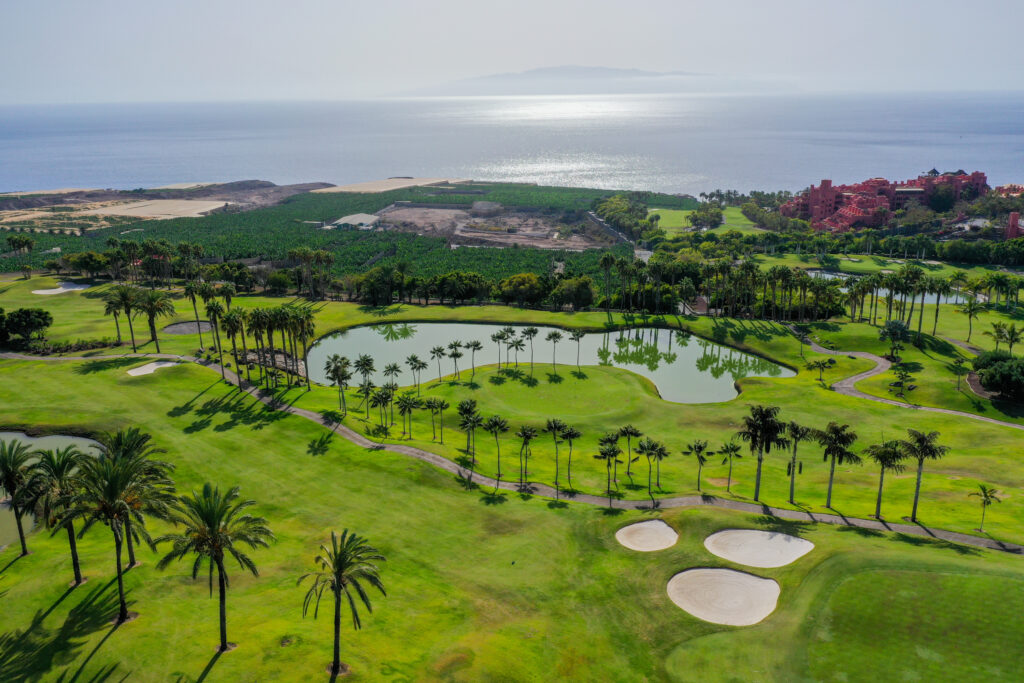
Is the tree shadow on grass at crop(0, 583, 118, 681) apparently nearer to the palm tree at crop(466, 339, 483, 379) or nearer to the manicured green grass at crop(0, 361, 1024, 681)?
the manicured green grass at crop(0, 361, 1024, 681)

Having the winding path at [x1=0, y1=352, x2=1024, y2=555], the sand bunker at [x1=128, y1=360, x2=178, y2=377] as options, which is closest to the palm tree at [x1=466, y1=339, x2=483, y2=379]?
the winding path at [x1=0, y1=352, x2=1024, y2=555]

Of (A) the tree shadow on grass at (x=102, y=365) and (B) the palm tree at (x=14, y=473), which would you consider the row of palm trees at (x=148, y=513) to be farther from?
(A) the tree shadow on grass at (x=102, y=365)

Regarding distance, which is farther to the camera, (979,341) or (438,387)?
(979,341)

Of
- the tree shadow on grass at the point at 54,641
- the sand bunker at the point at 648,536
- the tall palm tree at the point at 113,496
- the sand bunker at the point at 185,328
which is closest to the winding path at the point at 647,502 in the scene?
the sand bunker at the point at 648,536

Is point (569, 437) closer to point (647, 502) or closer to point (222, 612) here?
point (647, 502)

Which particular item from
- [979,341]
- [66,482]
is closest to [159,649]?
[66,482]

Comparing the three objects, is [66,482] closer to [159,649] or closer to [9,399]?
[159,649]

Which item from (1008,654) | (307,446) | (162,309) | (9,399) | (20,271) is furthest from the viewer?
(20,271)
